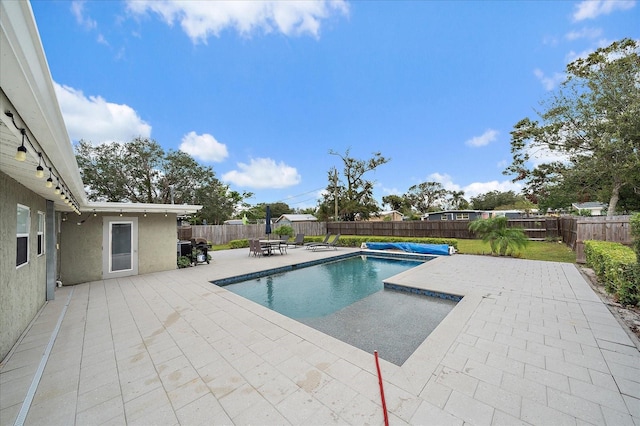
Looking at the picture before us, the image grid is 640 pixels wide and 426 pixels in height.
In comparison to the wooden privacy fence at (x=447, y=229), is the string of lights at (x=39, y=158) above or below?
above

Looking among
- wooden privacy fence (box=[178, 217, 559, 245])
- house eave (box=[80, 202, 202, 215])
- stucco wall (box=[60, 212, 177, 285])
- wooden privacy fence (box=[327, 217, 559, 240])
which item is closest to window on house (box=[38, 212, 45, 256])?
house eave (box=[80, 202, 202, 215])

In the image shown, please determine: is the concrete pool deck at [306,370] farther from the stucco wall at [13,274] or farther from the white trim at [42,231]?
the white trim at [42,231]

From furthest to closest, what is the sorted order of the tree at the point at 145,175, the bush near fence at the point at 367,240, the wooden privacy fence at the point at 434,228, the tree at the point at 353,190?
the tree at the point at 353,190, the tree at the point at 145,175, the wooden privacy fence at the point at 434,228, the bush near fence at the point at 367,240

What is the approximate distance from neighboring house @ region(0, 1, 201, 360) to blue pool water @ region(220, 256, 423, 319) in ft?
11.6

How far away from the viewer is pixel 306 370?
8.33ft

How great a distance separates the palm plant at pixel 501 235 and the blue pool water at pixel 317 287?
9.39 feet

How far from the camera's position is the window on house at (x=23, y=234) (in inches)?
146

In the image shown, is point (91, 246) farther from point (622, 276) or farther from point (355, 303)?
point (622, 276)

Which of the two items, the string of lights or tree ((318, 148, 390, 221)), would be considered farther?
tree ((318, 148, 390, 221))

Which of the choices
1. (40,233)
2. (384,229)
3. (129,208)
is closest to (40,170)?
(40,233)

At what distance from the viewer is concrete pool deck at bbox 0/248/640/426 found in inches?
77.7

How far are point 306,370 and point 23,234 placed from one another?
4.94 meters

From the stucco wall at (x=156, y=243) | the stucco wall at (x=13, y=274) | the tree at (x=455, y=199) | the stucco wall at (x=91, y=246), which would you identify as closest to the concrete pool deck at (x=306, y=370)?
the stucco wall at (x=13, y=274)

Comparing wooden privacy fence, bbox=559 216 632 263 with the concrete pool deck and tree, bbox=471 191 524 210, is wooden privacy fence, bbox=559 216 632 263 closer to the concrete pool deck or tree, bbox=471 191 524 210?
the concrete pool deck
